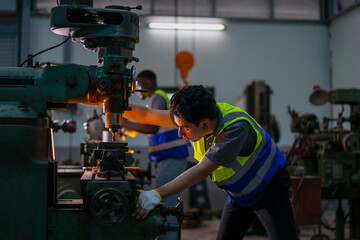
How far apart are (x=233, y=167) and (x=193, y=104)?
1.00 feet

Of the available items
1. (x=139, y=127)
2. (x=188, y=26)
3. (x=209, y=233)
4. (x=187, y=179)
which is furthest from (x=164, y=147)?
(x=188, y=26)

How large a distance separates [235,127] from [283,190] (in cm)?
35

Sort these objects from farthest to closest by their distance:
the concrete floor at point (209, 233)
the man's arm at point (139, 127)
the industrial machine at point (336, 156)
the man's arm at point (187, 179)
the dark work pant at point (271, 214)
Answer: the concrete floor at point (209, 233) < the industrial machine at point (336, 156) < the man's arm at point (139, 127) < the dark work pant at point (271, 214) < the man's arm at point (187, 179)

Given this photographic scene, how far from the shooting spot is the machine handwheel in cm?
115

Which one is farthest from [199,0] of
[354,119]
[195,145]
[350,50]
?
[195,145]

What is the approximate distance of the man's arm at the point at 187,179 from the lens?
134 cm

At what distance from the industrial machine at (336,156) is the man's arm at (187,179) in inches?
67.1

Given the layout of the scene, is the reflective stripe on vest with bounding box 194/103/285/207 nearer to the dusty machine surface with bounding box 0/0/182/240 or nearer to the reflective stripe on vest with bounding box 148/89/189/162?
the dusty machine surface with bounding box 0/0/182/240

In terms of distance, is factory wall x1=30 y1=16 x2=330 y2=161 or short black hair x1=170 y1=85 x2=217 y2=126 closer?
short black hair x1=170 y1=85 x2=217 y2=126

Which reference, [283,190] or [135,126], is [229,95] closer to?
[135,126]

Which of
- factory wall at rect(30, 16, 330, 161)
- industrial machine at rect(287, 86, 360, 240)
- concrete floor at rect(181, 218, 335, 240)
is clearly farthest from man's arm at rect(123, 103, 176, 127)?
factory wall at rect(30, 16, 330, 161)

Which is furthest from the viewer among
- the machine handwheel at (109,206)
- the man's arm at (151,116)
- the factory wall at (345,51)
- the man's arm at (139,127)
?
the factory wall at (345,51)

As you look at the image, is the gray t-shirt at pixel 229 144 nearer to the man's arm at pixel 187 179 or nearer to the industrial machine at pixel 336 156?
the man's arm at pixel 187 179

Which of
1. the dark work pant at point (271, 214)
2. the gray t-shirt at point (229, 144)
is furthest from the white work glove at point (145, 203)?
the dark work pant at point (271, 214)
